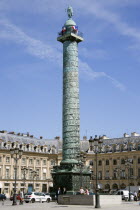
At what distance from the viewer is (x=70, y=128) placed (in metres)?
31.5

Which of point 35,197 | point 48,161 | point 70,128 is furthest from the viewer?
point 48,161

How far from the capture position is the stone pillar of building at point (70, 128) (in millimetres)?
30467

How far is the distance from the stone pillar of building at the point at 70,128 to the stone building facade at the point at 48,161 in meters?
26.8

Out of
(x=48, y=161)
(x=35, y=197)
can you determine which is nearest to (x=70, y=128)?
(x=35, y=197)

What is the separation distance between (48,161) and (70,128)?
34.0 m

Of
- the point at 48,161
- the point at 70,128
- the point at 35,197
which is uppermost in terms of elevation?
the point at 70,128

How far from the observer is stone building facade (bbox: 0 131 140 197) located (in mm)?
58031

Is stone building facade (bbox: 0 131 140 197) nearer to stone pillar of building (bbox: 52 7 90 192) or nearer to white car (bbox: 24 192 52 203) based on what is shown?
white car (bbox: 24 192 52 203)

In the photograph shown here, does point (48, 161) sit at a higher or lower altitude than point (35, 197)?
higher

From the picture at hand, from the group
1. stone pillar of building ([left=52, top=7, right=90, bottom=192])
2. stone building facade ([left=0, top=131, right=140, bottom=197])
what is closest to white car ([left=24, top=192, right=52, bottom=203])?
stone pillar of building ([left=52, top=7, right=90, bottom=192])

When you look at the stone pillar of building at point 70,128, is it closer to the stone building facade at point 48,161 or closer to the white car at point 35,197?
the white car at point 35,197

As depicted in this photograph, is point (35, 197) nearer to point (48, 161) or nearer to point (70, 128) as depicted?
point (70, 128)

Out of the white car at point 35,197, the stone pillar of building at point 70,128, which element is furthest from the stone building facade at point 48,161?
the stone pillar of building at point 70,128

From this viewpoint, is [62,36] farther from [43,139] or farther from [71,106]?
[43,139]
